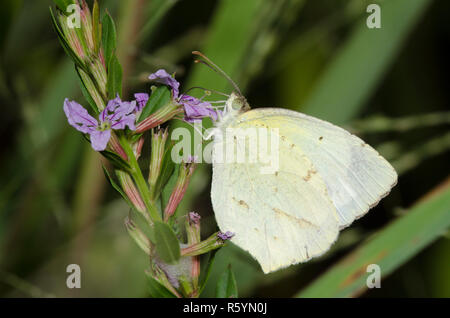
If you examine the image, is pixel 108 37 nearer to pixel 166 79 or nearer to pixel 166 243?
pixel 166 79

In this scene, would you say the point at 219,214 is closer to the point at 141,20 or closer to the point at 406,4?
the point at 141,20

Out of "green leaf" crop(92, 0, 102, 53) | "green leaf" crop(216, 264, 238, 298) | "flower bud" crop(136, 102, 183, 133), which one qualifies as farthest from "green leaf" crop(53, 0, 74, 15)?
"green leaf" crop(216, 264, 238, 298)

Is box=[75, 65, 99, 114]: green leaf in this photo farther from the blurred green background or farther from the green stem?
the blurred green background

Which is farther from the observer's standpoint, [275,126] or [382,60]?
[382,60]

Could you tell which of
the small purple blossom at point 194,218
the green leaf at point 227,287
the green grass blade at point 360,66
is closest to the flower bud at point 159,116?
the small purple blossom at point 194,218

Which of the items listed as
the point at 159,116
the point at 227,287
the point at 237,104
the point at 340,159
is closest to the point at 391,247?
the point at 340,159

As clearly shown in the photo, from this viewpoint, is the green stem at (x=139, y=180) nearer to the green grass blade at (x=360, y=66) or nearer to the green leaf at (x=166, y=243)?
the green leaf at (x=166, y=243)

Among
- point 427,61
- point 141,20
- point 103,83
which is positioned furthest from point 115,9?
point 427,61
